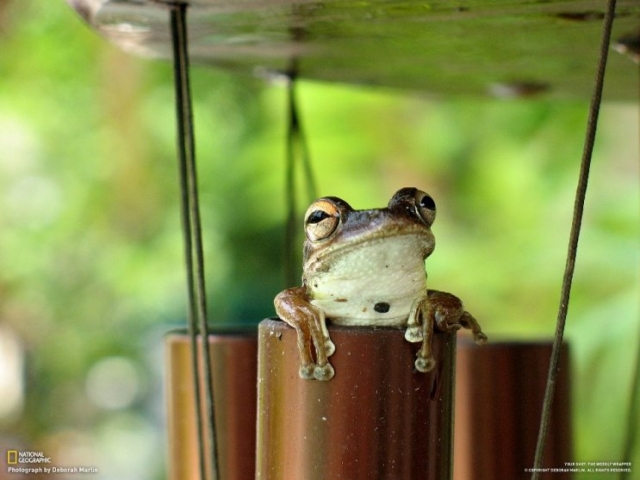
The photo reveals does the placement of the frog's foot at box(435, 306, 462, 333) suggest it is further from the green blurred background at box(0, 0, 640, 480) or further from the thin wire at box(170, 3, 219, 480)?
the green blurred background at box(0, 0, 640, 480)

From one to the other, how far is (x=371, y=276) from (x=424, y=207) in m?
0.06

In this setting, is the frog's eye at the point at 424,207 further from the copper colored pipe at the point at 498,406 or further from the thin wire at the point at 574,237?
the copper colored pipe at the point at 498,406

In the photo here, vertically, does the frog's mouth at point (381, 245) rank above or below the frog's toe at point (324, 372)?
above

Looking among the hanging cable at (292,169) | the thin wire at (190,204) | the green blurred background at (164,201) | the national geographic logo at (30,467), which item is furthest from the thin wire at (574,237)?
the green blurred background at (164,201)

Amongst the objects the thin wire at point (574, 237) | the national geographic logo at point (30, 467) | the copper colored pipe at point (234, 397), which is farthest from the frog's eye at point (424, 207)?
the national geographic logo at point (30, 467)

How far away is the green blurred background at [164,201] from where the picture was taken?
2.51 metres

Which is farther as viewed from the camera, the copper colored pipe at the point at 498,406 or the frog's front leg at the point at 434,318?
the copper colored pipe at the point at 498,406

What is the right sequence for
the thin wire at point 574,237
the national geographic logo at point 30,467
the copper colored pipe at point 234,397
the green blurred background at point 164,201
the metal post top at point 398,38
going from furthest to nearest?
the green blurred background at point 164,201, the national geographic logo at point 30,467, the copper colored pipe at point 234,397, the metal post top at point 398,38, the thin wire at point 574,237

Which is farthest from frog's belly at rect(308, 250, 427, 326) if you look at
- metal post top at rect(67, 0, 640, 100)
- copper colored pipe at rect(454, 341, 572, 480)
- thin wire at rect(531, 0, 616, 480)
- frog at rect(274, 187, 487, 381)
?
copper colored pipe at rect(454, 341, 572, 480)

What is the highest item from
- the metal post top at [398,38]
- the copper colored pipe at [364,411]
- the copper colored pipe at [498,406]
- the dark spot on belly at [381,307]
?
the metal post top at [398,38]

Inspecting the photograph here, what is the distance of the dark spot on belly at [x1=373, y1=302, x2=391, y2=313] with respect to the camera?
702 millimetres

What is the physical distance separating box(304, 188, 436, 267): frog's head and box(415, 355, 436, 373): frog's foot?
8 centimetres

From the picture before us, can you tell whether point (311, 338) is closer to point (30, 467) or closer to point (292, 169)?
point (292, 169)

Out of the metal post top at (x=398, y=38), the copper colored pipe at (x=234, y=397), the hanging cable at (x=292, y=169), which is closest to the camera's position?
the metal post top at (x=398, y=38)
